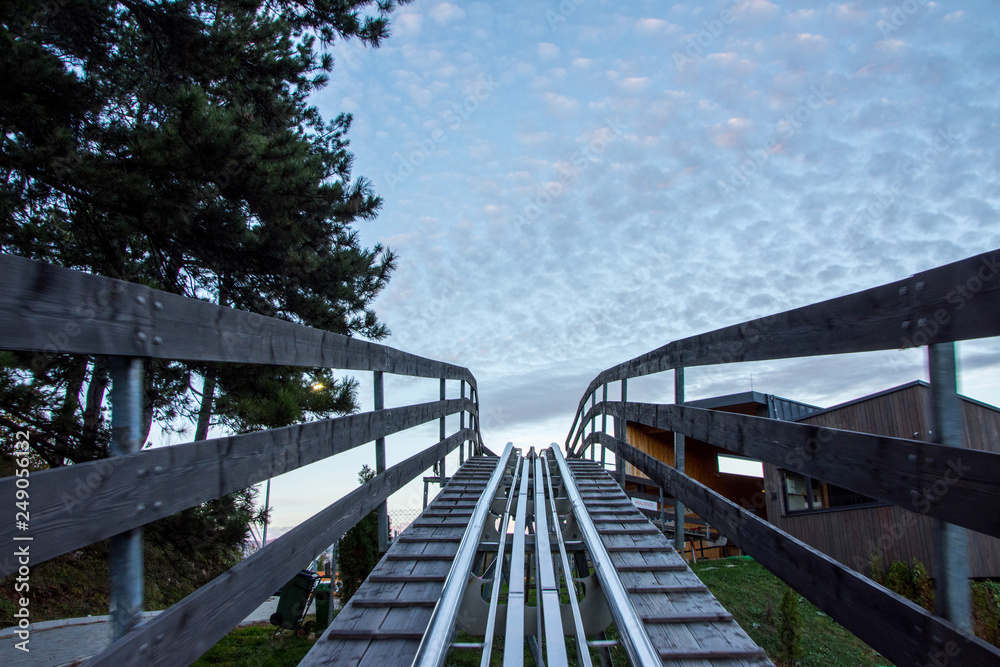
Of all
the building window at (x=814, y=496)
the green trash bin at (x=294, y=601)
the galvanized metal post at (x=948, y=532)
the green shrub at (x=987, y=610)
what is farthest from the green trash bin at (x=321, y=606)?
the building window at (x=814, y=496)

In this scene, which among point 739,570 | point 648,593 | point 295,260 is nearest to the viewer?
point 648,593

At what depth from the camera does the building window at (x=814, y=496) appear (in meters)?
13.9

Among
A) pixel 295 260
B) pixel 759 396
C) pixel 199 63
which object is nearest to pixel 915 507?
pixel 295 260

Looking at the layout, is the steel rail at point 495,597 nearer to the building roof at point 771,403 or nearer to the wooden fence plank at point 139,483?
the wooden fence plank at point 139,483

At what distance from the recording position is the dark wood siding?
1172cm

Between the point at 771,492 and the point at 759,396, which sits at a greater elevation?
the point at 759,396

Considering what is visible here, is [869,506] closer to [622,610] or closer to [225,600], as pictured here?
[622,610]

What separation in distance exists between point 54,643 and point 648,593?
9557 millimetres

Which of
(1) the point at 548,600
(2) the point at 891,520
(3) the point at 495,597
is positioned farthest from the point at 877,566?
(1) the point at 548,600

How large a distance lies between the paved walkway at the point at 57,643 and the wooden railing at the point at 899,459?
24.3 ft

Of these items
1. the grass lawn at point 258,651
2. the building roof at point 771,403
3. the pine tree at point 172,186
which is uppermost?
the pine tree at point 172,186

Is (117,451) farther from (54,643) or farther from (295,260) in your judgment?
(54,643)

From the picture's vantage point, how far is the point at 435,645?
219 cm

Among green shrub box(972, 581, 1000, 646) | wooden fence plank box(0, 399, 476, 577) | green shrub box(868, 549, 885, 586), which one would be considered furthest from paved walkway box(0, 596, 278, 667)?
green shrub box(868, 549, 885, 586)
